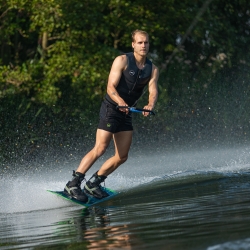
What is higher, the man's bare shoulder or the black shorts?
the man's bare shoulder

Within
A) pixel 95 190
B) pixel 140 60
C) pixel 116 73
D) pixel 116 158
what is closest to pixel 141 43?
pixel 140 60

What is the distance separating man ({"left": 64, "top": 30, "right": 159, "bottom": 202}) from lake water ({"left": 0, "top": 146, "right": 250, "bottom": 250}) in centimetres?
30

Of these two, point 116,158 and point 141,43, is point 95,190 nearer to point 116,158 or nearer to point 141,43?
point 116,158

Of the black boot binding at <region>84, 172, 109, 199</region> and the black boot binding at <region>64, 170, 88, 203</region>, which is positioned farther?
the black boot binding at <region>84, 172, 109, 199</region>

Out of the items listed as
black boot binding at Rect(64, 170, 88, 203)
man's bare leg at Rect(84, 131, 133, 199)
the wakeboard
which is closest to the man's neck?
man's bare leg at Rect(84, 131, 133, 199)

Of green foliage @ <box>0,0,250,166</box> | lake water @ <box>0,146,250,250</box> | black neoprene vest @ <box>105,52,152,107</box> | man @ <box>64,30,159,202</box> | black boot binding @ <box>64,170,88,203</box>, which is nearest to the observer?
lake water @ <box>0,146,250,250</box>

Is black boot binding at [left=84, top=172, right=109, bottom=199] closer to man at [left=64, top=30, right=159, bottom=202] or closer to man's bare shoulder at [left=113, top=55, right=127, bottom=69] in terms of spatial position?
man at [left=64, top=30, right=159, bottom=202]

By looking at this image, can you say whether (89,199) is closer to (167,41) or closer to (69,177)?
(69,177)

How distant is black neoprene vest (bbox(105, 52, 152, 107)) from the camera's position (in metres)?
8.61

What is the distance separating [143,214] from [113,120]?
218cm

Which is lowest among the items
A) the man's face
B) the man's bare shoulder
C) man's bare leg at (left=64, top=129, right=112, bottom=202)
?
man's bare leg at (left=64, top=129, right=112, bottom=202)

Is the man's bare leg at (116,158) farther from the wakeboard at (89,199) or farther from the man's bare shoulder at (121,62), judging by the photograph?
the man's bare shoulder at (121,62)

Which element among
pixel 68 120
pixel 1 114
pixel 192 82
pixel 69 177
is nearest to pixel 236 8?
pixel 192 82

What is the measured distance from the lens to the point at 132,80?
866cm
